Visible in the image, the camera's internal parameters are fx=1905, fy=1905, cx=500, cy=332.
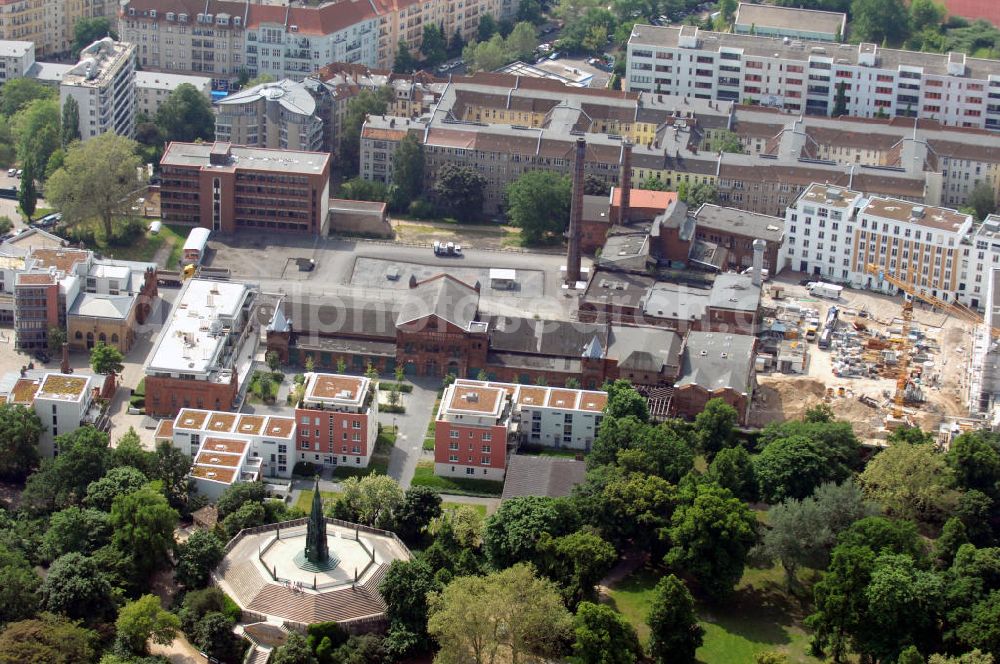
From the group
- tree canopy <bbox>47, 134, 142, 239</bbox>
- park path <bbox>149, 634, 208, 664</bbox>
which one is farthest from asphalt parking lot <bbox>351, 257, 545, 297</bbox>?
park path <bbox>149, 634, 208, 664</bbox>

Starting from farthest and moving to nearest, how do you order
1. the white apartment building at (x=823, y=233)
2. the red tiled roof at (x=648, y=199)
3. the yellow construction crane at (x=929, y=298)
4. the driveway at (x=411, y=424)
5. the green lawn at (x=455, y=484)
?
the red tiled roof at (x=648, y=199)
the white apartment building at (x=823, y=233)
the yellow construction crane at (x=929, y=298)
the driveway at (x=411, y=424)
the green lawn at (x=455, y=484)

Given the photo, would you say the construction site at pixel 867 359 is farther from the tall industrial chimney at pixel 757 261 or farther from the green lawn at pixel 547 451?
the green lawn at pixel 547 451

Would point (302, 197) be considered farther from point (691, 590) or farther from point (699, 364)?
point (691, 590)

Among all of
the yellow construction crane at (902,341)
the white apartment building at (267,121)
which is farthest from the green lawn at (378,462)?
the white apartment building at (267,121)

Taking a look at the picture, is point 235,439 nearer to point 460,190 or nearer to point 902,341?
point 460,190

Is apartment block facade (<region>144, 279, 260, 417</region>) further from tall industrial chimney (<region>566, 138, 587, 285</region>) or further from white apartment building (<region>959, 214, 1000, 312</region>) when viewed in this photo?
A: white apartment building (<region>959, 214, 1000, 312</region>)

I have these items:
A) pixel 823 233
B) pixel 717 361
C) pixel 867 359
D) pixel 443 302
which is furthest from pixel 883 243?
pixel 443 302

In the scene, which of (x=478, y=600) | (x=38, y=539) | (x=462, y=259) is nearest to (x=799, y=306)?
(x=462, y=259)
